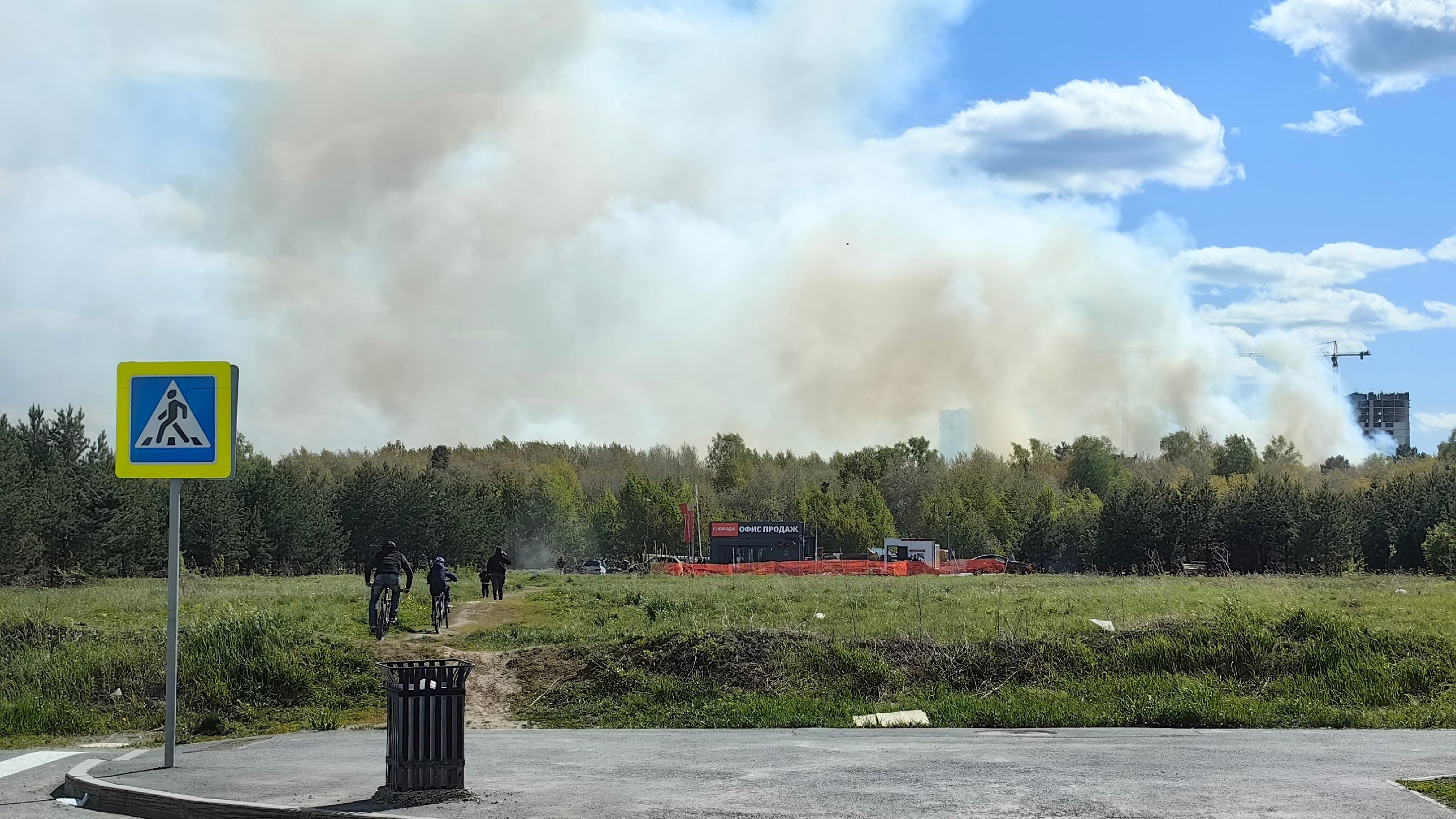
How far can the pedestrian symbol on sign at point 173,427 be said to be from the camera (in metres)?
11.1

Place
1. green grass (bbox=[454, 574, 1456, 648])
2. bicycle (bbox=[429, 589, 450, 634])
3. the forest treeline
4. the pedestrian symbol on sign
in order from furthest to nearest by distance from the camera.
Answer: the forest treeline, bicycle (bbox=[429, 589, 450, 634]), green grass (bbox=[454, 574, 1456, 648]), the pedestrian symbol on sign

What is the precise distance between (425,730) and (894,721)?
736 centimetres

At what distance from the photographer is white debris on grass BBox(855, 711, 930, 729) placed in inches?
588

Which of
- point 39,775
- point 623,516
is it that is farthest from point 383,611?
point 623,516

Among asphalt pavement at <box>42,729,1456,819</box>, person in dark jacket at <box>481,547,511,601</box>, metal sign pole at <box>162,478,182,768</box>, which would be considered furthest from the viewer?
person in dark jacket at <box>481,547,511,601</box>

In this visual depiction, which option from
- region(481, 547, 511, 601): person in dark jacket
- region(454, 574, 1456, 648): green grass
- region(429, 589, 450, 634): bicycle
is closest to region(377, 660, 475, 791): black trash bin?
region(454, 574, 1456, 648): green grass

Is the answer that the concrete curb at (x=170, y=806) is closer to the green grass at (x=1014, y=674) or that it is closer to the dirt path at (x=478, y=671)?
the dirt path at (x=478, y=671)

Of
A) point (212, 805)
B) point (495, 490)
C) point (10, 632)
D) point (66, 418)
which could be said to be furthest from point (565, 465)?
point (212, 805)

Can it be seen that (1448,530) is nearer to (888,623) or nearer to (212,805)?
(888,623)

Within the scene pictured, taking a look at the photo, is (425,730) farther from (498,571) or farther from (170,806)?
(498,571)

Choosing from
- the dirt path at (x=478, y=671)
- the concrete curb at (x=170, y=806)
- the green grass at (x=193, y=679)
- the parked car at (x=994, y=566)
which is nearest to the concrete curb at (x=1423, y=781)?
the concrete curb at (x=170, y=806)

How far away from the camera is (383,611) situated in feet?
71.5

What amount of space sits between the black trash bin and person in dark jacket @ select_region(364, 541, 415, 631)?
12.8 meters

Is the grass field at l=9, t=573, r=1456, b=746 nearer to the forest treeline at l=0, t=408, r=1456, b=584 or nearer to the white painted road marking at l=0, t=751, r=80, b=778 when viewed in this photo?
the white painted road marking at l=0, t=751, r=80, b=778
